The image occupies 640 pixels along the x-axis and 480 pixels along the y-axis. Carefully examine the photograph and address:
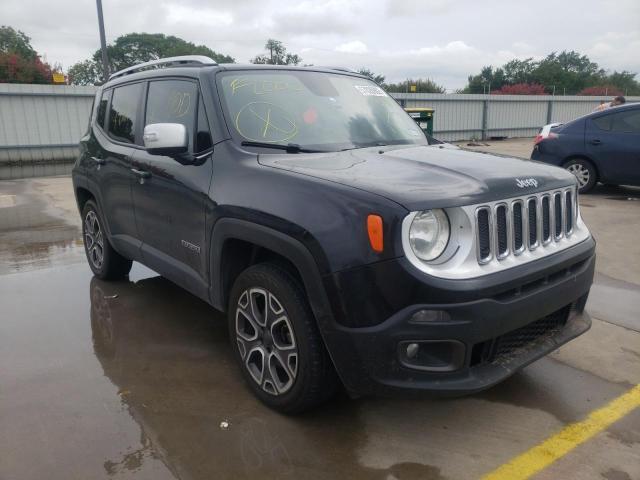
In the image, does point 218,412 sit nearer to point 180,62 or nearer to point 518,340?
point 518,340

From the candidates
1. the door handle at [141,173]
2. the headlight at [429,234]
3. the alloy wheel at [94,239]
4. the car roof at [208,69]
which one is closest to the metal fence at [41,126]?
the alloy wheel at [94,239]

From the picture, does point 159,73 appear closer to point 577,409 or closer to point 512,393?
point 512,393

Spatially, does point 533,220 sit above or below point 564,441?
above

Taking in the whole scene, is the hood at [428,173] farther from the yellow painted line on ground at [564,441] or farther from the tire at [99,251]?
the tire at [99,251]

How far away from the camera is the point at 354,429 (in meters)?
2.86

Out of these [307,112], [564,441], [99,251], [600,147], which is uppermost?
[307,112]

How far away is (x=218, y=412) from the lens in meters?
3.03

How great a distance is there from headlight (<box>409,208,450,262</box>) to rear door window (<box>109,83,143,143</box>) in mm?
2753

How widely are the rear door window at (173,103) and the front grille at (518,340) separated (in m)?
2.11

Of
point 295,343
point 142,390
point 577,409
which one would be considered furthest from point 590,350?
point 142,390

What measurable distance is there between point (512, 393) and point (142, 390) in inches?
85.9

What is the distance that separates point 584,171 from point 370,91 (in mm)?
6491

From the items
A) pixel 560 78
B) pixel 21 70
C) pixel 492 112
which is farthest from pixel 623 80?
pixel 21 70

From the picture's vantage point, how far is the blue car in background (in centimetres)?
866
